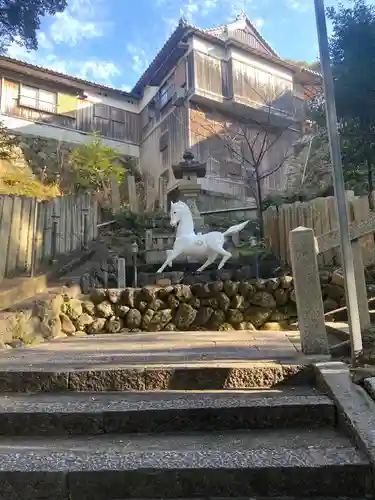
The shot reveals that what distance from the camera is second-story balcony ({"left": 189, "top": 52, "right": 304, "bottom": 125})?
16438mm

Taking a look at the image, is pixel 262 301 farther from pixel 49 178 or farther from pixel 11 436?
pixel 49 178

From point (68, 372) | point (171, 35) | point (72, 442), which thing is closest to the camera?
point (72, 442)

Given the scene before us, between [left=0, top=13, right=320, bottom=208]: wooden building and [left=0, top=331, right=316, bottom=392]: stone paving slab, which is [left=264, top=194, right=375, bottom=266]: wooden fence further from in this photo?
[left=0, top=13, right=320, bottom=208]: wooden building

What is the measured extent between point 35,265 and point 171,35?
14.1 meters

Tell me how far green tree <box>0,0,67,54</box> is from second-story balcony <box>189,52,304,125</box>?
9291 mm

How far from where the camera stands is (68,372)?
257 centimetres

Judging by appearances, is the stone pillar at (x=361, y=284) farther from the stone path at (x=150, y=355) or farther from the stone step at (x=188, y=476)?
the stone step at (x=188, y=476)

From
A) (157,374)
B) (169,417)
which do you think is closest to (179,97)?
(157,374)

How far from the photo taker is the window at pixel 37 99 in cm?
1711

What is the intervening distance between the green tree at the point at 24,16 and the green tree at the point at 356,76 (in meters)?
7.02

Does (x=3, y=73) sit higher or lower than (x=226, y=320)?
higher

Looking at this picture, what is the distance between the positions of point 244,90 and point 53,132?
8.99 meters

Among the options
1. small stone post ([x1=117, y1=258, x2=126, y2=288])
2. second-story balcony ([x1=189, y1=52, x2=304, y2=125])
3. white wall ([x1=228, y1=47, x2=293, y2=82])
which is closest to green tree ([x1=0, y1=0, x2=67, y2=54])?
small stone post ([x1=117, y1=258, x2=126, y2=288])

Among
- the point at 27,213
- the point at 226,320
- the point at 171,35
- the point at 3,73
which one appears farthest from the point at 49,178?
the point at 226,320
